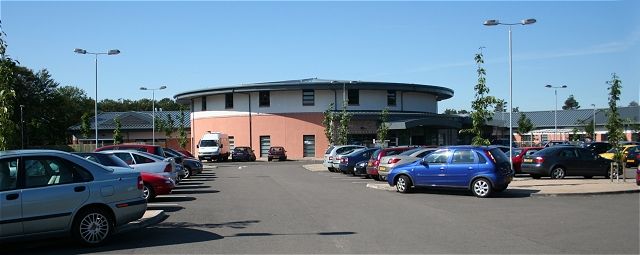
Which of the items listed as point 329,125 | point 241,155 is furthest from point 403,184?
point 241,155

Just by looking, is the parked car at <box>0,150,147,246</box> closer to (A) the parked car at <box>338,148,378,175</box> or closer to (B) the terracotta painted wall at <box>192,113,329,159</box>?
(A) the parked car at <box>338,148,378,175</box>

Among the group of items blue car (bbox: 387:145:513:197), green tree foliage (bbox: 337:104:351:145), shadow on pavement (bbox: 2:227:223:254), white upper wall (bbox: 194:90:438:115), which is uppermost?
white upper wall (bbox: 194:90:438:115)

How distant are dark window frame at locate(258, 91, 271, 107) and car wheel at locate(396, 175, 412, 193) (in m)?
44.4

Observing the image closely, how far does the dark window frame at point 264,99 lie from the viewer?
206 feet

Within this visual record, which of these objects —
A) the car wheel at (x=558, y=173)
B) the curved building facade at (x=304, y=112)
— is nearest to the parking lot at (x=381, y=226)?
the car wheel at (x=558, y=173)

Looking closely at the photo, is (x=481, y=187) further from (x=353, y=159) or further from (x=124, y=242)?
(x=353, y=159)

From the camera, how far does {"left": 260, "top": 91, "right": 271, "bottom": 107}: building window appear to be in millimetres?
62688

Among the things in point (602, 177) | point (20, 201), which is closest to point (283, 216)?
point (20, 201)

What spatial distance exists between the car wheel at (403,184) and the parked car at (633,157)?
20.9 meters

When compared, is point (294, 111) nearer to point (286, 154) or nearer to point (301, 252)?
point (286, 154)

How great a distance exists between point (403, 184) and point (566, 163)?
8854 mm

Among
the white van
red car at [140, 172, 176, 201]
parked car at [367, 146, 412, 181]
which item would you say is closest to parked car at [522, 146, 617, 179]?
parked car at [367, 146, 412, 181]

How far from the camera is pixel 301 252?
875 centimetres

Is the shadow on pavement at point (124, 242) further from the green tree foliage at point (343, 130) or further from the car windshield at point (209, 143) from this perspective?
the car windshield at point (209, 143)
